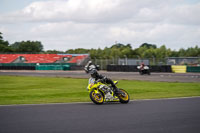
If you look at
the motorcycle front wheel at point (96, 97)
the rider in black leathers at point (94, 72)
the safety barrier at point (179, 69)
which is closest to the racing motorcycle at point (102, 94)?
the motorcycle front wheel at point (96, 97)

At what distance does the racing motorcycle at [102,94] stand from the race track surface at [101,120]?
4.01 feet

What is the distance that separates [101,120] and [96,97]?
3.22m

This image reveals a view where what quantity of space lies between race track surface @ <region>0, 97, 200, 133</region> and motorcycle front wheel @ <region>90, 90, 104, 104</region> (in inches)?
43.8

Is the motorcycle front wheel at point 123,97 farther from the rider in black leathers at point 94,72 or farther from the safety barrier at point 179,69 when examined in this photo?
the safety barrier at point 179,69

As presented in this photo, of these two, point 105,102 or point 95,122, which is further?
point 105,102

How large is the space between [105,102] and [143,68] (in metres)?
25.4

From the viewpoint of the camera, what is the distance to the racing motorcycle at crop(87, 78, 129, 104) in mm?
10844

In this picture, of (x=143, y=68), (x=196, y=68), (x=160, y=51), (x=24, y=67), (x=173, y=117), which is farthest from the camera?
(x=160, y=51)

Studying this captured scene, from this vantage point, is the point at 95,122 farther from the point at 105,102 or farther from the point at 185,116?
the point at 105,102

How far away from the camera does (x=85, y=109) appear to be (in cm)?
962

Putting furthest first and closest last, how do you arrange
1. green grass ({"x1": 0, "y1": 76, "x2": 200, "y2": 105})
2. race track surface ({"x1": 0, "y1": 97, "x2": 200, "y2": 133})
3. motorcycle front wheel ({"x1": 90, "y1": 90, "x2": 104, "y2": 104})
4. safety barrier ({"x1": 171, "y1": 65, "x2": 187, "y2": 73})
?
safety barrier ({"x1": 171, "y1": 65, "x2": 187, "y2": 73})
green grass ({"x1": 0, "y1": 76, "x2": 200, "y2": 105})
motorcycle front wheel ({"x1": 90, "y1": 90, "x2": 104, "y2": 104})
race track surface ({"x1": 0, "y1": 97, "x2": 200, "y2": 133})

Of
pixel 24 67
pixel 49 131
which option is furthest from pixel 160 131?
pixel 24 67

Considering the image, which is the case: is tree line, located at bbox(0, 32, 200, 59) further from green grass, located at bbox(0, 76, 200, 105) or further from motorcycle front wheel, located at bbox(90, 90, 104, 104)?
motorcycle front wheel, located at bbox(90, 90, 104, 104)

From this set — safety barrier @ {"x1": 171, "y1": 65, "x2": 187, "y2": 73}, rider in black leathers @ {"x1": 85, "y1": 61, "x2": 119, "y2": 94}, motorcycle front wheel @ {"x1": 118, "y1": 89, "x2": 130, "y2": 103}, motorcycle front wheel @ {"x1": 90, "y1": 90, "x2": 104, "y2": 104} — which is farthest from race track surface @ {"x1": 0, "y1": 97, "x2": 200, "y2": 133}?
safety barrier @ {"x1": 171, "y1": 65, "x2": 187, "y2": 73}
